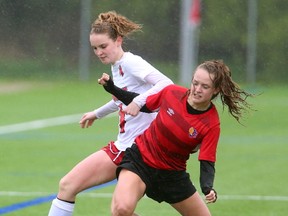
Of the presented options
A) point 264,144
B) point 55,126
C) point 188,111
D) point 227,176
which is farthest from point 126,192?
point 55,126

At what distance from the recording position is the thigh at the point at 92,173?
806cm

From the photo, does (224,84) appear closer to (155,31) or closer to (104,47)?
(104,47)

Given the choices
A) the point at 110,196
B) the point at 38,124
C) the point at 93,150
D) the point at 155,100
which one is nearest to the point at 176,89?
the point at 155,100

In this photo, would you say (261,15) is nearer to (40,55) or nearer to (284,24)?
(284,24)

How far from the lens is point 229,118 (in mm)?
20234

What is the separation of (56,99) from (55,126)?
238 inches

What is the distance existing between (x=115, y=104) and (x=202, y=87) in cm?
123

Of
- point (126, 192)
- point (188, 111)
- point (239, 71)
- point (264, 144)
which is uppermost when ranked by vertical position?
point (188, 111)

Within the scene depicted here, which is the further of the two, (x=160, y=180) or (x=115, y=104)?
(x=115, y=104)

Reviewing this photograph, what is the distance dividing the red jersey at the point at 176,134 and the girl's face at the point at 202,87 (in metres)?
0.15

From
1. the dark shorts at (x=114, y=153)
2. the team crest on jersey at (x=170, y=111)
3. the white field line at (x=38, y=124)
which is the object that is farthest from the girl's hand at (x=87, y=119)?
the white field line at (x=38, y=124)

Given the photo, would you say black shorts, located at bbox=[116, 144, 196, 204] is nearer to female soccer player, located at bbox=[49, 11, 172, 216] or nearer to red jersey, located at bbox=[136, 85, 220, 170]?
red jersey, located at bbox=[136, 85, 220, 170]

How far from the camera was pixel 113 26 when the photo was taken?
27.5ft

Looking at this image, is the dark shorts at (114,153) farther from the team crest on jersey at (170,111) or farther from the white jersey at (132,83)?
the team crest on jersey at (170,111)
